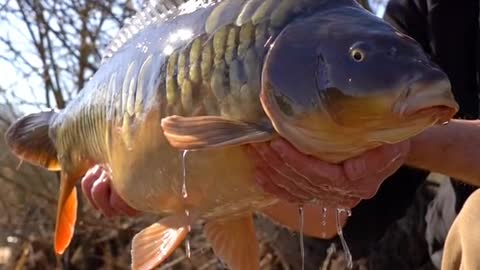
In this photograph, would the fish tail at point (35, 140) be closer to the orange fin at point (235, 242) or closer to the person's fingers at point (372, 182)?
the orange fin at point (235, 242)

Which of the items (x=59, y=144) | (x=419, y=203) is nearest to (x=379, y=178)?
(x=59, y=144)

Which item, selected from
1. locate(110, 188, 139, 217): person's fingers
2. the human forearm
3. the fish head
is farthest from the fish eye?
locate(110, 188, 139, 217): person's fingers

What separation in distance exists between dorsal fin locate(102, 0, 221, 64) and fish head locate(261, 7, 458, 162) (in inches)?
10.2

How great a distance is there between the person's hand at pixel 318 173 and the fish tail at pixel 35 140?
90cm

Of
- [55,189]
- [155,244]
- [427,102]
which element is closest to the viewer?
[427,102]

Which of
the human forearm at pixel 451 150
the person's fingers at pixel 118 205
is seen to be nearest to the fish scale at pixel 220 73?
the person's fingers at pixel 118 205

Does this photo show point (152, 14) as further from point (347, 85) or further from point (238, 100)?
point (347, 85)

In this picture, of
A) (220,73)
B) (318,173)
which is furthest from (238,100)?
(318,173)

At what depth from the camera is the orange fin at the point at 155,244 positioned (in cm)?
178

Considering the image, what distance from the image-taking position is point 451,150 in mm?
2064

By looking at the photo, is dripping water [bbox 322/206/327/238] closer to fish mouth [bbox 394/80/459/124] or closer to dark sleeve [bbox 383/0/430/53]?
fish mouth [bbox 394/80/459/124]

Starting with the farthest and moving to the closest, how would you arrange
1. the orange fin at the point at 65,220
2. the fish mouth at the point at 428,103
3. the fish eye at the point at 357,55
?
the orange fin at the point at 65,220 < the fish eye at the point at 357,55 < the fish mouth at the point at 428,103

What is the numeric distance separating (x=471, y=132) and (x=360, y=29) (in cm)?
73

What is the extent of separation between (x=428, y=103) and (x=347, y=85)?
144 mm
